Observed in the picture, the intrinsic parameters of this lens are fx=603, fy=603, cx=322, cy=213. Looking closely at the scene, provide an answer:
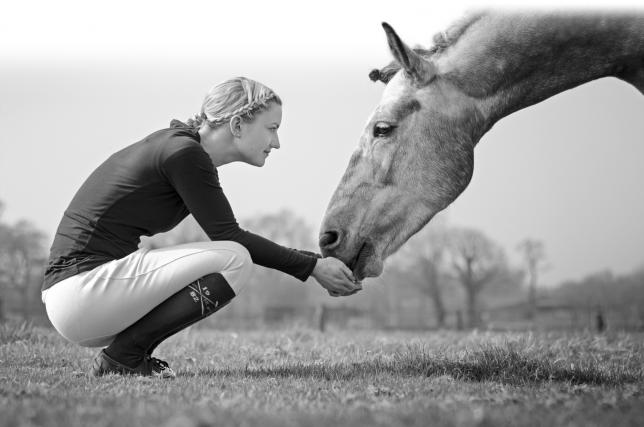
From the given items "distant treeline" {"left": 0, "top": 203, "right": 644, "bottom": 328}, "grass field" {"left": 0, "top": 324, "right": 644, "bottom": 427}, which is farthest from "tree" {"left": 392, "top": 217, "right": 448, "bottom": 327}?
"grass field" {"left": 0, "top": 324, "right": 644, "bottom": 427}

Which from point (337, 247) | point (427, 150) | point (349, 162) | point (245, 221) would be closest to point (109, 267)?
point (337, 247)

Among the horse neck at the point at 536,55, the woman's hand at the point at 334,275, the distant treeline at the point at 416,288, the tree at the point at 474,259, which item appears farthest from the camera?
the tree at the point at 474,259

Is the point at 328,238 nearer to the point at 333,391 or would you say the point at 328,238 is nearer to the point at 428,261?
the point at 333,391

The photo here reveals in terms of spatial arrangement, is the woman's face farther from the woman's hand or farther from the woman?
the woman's hand

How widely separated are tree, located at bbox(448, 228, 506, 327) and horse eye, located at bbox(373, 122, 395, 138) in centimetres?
4676

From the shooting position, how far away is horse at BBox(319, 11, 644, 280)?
3.76 metres

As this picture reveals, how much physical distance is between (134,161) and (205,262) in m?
0.70

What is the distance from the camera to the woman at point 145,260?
325 centimetres

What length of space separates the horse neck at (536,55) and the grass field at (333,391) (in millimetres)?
1705

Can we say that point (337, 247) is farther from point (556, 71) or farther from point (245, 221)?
point (245, 221)

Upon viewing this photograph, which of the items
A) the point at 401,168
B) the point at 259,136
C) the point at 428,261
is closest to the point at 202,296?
the point at 259,136

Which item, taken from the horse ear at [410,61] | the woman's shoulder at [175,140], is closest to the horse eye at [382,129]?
the horse ear at [410,61]

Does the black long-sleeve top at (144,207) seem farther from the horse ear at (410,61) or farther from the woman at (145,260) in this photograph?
the horse ear at (410,61)

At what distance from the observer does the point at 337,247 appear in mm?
3826
